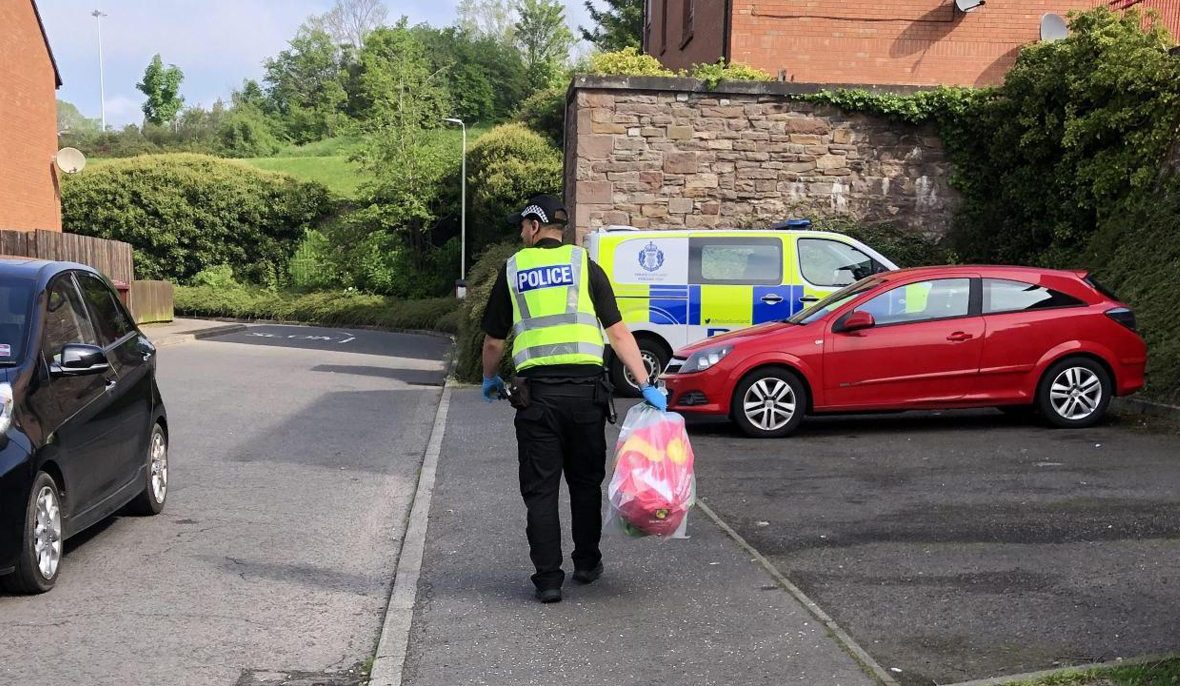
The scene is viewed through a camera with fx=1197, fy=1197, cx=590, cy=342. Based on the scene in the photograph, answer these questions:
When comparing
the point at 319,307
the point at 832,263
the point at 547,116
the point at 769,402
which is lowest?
the point at 319,307

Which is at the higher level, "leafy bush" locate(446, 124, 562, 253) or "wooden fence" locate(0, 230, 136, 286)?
"leafy bush" locate(446, 124, 562, 253)

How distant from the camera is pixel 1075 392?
1062 cm

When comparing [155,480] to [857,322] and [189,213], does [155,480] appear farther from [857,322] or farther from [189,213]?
[189,213]

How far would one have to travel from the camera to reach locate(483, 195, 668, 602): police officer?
5.54 m

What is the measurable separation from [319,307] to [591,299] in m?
38.3

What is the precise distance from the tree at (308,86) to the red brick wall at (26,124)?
60.7 metres

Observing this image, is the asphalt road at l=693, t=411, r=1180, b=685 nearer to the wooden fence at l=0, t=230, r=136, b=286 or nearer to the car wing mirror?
the car wing mirror

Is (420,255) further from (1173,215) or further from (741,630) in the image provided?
(741,630)

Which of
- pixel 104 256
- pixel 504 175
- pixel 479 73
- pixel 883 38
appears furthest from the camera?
pixel 479 73

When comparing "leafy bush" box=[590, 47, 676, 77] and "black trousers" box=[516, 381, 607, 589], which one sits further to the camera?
"leafy bush" box=[590, 47, 676, 77]

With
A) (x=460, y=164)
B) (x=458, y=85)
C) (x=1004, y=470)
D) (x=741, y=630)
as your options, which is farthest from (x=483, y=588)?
A: (x=458, y=85)

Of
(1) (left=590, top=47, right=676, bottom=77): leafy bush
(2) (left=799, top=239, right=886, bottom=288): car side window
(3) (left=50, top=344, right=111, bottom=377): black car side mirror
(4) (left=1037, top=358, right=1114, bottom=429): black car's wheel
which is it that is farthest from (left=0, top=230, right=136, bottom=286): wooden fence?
(4) (left=1037, top=358, right=1114, bottom=429): black car's wheel

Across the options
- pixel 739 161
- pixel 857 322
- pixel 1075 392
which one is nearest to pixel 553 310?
pixel 857 322

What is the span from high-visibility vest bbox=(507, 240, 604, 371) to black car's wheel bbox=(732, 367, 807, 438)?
532 cm
